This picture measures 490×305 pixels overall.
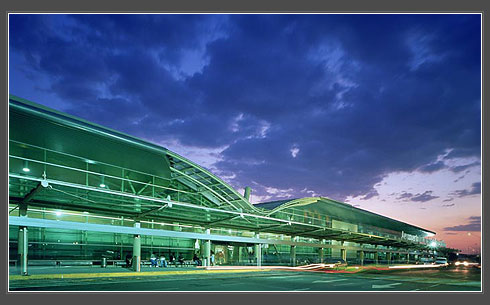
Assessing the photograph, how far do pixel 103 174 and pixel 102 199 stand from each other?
171cm

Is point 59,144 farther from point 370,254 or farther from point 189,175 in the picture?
point 370,254

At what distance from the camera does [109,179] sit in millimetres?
23250

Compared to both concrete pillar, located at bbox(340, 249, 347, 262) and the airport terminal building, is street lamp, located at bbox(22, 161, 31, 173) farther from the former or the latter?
concrete pillar, located at bbox(340, 249, 347, 262)

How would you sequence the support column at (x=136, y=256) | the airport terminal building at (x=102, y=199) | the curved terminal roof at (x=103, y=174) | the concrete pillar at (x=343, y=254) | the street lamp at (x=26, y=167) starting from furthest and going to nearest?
the concrete pillar at (x=343, y=254)
the support column at (x=136, y=256)
the street lamp at (x=26, y=167)
the airport terminal building at (x=102, y=199)
the curved terminal roof at (x=103, y=174)

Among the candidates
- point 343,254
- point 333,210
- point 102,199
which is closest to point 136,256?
point 102,199

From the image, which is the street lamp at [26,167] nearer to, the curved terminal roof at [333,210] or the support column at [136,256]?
the support column at [136,256]

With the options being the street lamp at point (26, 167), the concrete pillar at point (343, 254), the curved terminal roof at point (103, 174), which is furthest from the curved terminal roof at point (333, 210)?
the street lamp at point (26, 167)

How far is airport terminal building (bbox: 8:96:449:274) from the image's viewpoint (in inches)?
685

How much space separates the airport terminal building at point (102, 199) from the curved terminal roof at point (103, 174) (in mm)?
48

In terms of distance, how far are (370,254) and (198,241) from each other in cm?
4681

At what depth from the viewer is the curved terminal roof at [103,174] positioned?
1659cm

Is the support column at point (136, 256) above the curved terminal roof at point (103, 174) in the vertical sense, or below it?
below

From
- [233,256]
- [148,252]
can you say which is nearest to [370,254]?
[233,256]

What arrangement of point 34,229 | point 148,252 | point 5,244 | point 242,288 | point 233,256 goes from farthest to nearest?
1. point 233,256
2. point 148,252
3. point 34,229
4. point 242,288
5. point 5,244
